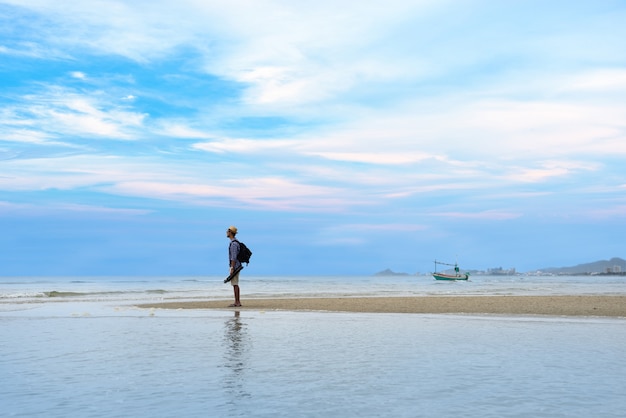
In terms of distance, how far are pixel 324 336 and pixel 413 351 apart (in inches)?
122

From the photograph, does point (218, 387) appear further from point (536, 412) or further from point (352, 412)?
point (536, 412)

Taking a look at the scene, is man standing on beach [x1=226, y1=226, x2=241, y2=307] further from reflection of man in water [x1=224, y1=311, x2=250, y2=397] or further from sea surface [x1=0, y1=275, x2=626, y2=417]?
sea surface [x1=0, y1=275, x2=626, y2=417]

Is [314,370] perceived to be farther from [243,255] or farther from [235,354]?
[243,255]

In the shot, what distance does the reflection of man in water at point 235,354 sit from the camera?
29.9 feet

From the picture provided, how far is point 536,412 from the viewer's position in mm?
7461

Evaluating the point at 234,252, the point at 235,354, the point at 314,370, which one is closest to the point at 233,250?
the point at 234,252

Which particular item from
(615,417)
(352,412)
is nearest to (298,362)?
(352,412)

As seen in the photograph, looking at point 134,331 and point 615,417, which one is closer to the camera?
point 615,417

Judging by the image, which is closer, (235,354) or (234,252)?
(235,354)

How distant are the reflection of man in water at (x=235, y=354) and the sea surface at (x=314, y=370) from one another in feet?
0.10

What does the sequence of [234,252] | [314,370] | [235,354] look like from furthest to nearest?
[234,252] < [235,354] < [314,370]

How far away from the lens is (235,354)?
479 inches

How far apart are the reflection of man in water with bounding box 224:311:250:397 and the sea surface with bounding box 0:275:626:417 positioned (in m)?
0.03

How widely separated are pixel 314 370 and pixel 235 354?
7.93 feet
